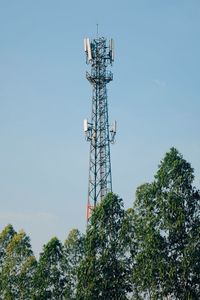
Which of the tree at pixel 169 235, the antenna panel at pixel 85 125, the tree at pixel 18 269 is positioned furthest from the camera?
the antenna panel at pixel 85 125

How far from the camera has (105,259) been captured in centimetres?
3189

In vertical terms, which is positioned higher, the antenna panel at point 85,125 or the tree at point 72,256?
the antenna panel at point 85,125

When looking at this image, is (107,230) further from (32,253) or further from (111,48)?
(111,48)

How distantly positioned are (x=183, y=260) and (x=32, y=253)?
533 inches

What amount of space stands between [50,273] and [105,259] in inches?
232

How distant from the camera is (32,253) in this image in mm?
37562

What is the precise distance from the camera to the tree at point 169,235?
29234 millimetres

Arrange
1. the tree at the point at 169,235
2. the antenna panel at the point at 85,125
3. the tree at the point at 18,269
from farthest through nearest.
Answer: the antenna panel at the point at 85,125 < the tree at the point at 18,269 < the tree at the point at 169,235

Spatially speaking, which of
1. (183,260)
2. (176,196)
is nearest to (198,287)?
(183,260)

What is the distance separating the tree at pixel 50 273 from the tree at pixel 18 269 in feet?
4.31

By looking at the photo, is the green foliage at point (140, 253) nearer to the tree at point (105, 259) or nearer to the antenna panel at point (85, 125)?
the tree at point (105, 259)

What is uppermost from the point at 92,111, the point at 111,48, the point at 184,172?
the point at 111,48

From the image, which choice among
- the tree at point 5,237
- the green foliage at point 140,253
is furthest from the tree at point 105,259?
the tree at point 5,237

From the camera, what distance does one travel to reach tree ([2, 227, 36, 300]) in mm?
36312
